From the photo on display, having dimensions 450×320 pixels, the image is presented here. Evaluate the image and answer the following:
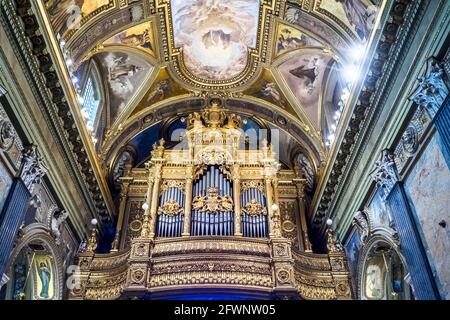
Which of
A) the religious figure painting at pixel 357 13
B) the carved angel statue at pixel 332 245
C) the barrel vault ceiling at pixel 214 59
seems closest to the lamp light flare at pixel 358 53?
the barrel vault ceiling at pixel 214 59

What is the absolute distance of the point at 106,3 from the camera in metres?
11.2

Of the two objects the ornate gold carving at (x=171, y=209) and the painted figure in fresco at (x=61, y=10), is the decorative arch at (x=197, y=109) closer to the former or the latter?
the ornate gold carving at (x=171, y=209)

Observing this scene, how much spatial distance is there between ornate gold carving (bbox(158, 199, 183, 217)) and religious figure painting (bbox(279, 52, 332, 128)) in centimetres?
548

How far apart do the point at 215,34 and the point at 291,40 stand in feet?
8.50

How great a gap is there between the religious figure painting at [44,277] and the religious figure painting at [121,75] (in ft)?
18.6

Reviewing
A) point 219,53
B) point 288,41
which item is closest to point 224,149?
point 219,53

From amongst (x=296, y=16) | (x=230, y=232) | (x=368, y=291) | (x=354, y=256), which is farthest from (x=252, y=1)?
(x=368, y=291)

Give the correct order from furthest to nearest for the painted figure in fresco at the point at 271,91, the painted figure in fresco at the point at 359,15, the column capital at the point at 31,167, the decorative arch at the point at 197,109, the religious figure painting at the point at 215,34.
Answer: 1. the painted figure in fresco at the point at 271,91
2. the decorative arch at the point at 197,109
3. the religious figure painting at the point at 215,34
4. the painted figure in fresco at the point at 359,15
5. the column capital at the point at 31,167

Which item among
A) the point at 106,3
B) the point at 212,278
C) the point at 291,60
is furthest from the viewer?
the point at 291,60

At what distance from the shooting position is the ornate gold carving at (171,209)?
491 inches

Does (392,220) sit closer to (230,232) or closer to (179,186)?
(230,232)

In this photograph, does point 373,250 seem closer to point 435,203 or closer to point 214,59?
point 435,203

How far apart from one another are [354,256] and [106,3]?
9.38 meters
